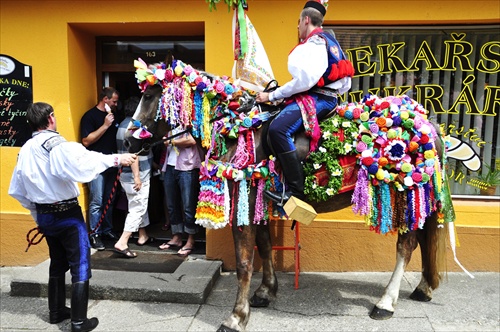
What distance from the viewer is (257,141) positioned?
12.8 ft

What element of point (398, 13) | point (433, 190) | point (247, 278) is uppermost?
point (398, 13)

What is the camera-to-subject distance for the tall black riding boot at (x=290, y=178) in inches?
146

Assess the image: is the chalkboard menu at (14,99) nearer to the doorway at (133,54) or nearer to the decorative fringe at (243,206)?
the doorway at (133,54)

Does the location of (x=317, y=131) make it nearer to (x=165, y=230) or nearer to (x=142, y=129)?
(x=142, y=129)

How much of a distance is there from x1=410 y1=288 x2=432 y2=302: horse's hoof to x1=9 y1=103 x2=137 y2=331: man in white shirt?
3251 mm

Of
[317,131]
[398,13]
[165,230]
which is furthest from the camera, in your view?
[165,230]

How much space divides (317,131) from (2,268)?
467 cm

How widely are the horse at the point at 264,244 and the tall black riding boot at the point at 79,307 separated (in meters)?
1.26

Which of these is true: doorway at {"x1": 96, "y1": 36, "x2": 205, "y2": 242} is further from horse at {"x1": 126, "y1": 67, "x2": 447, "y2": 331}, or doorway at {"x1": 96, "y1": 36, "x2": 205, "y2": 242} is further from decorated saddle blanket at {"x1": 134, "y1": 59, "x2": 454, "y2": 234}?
decorated saddle blanket at {"x1": 134, "y1": 59, "x2": 454, "y2": 234}

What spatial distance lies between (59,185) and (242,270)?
1793 mm

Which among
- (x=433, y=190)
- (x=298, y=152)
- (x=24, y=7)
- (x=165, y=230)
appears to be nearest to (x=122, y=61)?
(x=24, y=7)

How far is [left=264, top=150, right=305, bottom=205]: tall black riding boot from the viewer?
371cm

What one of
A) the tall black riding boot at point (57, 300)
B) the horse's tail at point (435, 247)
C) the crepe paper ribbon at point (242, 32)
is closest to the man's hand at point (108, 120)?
the tall black riding boot at point (57, 300)

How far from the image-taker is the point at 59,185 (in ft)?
12.1
